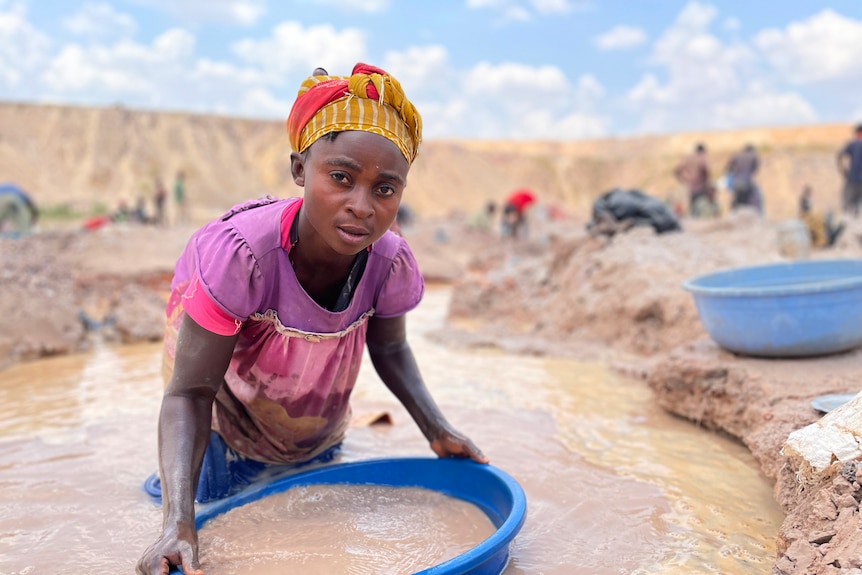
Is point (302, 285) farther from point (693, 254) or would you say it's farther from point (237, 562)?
point (693, 254)

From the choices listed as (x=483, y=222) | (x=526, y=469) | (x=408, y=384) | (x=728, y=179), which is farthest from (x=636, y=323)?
(x=483, y=222)

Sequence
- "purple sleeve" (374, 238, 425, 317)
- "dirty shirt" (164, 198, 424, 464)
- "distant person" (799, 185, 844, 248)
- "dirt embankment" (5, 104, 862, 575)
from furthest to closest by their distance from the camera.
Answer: "distant person" (799, 185, 844, 248)
"dirt embankment" (5, 104, 862, 575)
"purple sleeve" (374, 238, 425, 317)
"dirty shirt" (164, 198, 424, 464)

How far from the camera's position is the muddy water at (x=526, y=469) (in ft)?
6.63

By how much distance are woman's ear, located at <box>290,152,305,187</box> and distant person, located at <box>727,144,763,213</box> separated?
1091 centimetres

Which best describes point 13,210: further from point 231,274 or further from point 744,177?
point 744,177

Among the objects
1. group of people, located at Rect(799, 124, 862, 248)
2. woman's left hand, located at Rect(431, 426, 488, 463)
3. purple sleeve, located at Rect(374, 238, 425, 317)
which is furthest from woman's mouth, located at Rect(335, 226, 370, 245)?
group of people, located at Rect(799, 124, 862, 248)

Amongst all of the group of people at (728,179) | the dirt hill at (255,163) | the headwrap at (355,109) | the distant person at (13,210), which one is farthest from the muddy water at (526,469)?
the dirt hill at (255,163)

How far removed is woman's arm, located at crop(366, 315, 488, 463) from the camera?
228 centimetres

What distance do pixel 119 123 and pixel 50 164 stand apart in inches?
184

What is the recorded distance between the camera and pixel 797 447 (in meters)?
1.90

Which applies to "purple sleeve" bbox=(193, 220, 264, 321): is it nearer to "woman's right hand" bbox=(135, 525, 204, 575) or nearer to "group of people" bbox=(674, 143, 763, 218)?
"woman's right hand" bbox=(135, 525, 204, 575)

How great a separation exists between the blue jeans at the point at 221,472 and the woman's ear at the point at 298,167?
3.00ft

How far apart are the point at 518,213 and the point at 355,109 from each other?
12.6 metres

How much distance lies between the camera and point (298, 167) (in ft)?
6.37
